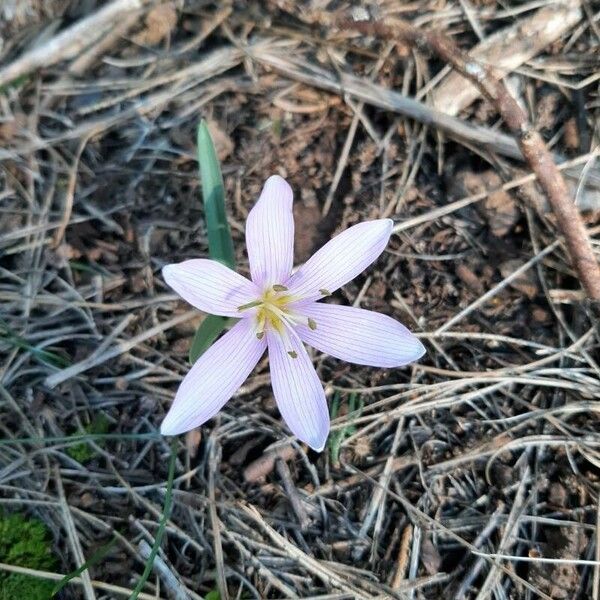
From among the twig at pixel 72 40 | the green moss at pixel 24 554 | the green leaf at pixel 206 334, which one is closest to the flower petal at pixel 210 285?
the green leaf at pixel 206 334

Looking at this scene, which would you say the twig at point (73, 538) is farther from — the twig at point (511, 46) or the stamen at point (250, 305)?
the twig at point (511, 46)

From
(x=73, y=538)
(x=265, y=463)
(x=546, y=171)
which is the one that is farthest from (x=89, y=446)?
(x=546, y=171)

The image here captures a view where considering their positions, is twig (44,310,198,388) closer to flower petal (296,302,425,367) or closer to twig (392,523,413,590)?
flower petal (296,302,425,367)

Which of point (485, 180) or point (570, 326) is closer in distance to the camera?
point (570, 326)

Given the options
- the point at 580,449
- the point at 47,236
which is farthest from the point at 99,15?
the point at 580,449

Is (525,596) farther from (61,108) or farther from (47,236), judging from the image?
(61,108)

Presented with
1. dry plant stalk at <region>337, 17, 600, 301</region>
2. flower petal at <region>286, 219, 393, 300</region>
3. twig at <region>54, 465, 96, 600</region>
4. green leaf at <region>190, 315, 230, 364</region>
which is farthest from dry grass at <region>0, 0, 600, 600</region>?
flower petal at <region>286, 219, 393, 300</region>
